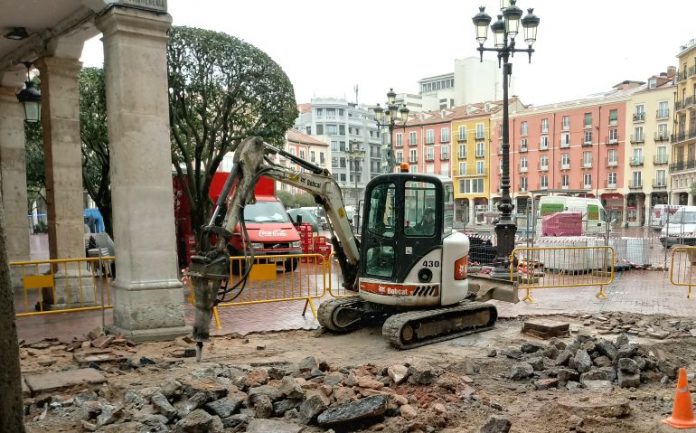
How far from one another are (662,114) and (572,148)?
29.6 feet

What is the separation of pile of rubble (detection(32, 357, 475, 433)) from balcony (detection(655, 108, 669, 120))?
5796 cm

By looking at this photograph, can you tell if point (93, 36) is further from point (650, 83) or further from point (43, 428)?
point (650, 83)

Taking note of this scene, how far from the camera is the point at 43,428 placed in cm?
472

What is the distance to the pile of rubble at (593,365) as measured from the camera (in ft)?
20.0

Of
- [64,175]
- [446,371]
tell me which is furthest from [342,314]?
[64,175]

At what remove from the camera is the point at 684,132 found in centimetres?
5188

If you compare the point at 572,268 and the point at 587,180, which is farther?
the point at 587,180

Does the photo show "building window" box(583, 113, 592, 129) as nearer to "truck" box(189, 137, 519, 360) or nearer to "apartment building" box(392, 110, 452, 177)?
"apartment building" box(392, 110, 452, 177)

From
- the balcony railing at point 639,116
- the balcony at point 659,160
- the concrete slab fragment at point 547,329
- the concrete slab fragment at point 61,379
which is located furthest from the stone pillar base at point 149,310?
the balcony railing at point 639,116

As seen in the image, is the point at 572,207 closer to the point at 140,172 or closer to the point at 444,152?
the point at 140,172

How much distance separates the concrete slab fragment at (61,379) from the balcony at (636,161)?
59.6 metres

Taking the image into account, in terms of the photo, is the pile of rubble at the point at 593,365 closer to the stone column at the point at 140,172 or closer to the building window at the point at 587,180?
the stone column at the point at 140,172

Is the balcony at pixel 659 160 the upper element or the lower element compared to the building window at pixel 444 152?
lower

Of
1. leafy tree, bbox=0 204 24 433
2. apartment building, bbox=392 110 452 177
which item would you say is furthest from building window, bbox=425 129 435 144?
leafy tree, bbox=0 204 24 433
